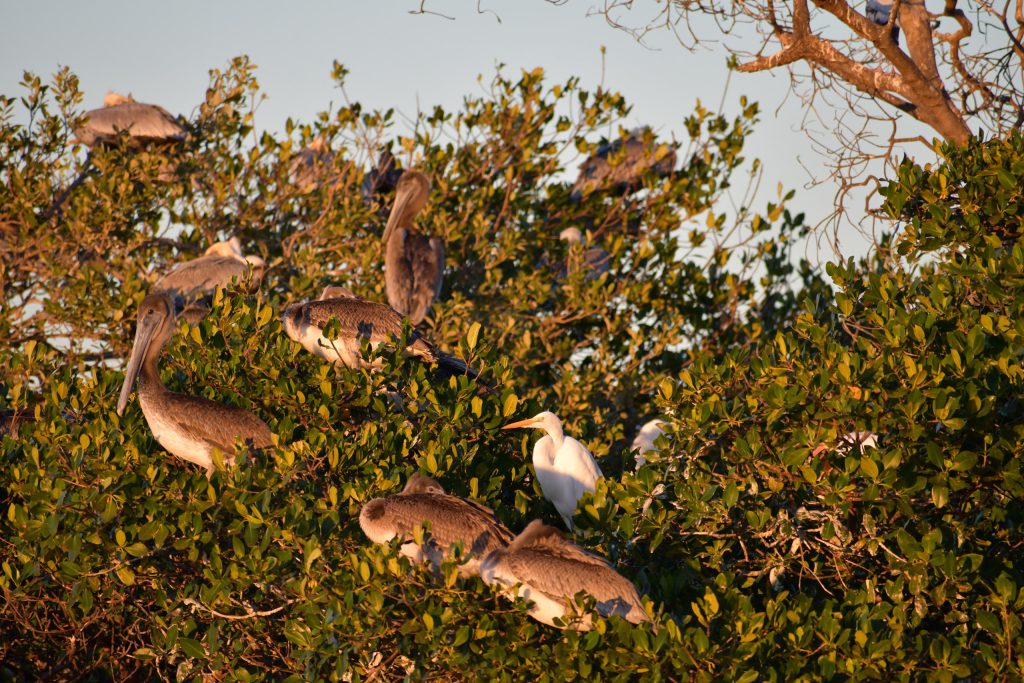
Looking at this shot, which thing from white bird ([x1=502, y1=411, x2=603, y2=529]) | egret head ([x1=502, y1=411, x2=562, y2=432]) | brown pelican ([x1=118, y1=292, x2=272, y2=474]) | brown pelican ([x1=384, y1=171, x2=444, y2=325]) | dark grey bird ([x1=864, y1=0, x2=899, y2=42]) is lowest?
brown pelican ([x1=118, y1=292, x2=272, y2=474])

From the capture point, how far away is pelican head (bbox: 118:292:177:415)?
684 cm

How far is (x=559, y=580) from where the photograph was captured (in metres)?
4.64

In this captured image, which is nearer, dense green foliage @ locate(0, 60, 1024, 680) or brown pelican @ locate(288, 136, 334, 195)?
dense green foliage @ locate(0, 60, 1024, 680)

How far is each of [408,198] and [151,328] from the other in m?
3.20

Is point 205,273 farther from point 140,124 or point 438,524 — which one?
point 438,524

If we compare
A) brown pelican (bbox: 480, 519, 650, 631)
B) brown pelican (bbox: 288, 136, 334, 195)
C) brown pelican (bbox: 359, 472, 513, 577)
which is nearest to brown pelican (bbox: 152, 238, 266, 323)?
brown pelican (bbox: 288, 136, 334, 195)

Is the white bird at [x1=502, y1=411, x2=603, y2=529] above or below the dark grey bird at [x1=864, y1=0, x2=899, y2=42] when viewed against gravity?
below

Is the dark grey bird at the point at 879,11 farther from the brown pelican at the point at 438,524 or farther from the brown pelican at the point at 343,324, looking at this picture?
the brown pelican at the point at 438,524

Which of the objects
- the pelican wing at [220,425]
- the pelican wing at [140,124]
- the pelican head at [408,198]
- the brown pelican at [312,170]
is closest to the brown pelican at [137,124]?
the pelican wing at [140,124]

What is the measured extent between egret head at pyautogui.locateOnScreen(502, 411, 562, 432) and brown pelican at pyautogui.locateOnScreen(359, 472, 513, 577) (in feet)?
3.45

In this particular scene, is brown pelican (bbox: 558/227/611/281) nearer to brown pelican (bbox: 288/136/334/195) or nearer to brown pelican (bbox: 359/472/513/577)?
brown pelican (bbox: 288/136/334/195)

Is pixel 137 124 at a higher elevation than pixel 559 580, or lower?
higher

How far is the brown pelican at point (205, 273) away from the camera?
9.22 metres

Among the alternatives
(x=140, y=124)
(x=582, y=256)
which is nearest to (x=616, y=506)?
(x=582, y=256)
